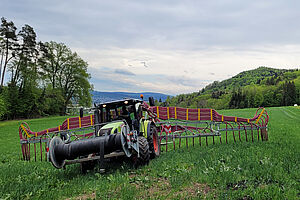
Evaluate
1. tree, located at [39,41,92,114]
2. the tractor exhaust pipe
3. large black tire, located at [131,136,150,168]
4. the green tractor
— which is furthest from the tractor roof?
tree, located at [39,41,92,114]

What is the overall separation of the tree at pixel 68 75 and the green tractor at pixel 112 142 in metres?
42.9

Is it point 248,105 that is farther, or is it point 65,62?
point 248,105

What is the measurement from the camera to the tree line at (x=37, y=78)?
121 ft

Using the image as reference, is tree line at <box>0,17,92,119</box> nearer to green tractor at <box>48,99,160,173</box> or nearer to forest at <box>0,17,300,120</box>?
forest at <box>0,17,300,120</box>

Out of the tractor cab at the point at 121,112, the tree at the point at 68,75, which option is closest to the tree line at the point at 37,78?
the tree at the point at 68,75

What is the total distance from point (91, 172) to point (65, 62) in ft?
153

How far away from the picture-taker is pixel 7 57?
118 ft

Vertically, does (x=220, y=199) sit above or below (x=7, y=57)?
below

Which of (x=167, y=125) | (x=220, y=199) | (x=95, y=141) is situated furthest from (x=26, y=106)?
(x=220, y=199)

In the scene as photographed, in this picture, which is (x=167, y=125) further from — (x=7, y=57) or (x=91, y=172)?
(x=7, y=57)

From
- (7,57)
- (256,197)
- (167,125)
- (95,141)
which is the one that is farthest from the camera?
(7,57)

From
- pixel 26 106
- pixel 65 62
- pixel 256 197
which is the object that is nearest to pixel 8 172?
pixel 256 197

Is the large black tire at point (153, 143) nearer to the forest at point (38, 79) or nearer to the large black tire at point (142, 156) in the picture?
the large black tire at point (142, 156)

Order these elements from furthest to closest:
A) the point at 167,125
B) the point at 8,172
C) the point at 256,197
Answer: the point at 167,125, the point at 8,172, the point at 256,197
